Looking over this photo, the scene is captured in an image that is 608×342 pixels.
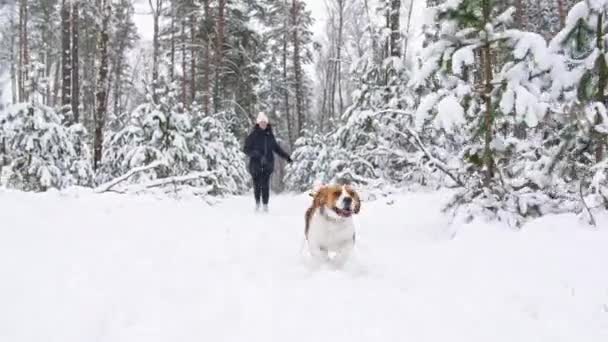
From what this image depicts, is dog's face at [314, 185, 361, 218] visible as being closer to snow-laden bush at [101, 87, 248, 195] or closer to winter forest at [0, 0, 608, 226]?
winter forest at [0, 0, 608, 226]

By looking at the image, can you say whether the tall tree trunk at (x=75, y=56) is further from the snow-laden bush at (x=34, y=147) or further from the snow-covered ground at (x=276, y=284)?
the snow-covered ground at (x=276, y=284)

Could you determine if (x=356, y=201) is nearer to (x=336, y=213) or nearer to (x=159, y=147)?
(x=336, y=213)

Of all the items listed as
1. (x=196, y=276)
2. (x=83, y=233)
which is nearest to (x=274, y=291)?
(x=196, y=276)

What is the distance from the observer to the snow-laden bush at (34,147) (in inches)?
393

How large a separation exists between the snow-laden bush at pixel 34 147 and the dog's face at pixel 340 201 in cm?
698

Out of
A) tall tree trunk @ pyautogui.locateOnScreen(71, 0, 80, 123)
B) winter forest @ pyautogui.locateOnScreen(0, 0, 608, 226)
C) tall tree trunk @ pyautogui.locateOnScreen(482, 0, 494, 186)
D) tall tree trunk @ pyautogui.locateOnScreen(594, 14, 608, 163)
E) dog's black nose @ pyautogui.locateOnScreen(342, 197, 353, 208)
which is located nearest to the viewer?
dog's black nose @ pyautogui.locateOnScreen(342, 197, 353, 208)

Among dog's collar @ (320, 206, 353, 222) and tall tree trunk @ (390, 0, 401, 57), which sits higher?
tall tree trunk @ (390, 0, 401, 57)

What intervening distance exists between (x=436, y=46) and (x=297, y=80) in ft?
56.4

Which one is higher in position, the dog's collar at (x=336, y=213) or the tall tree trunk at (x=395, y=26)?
the tall tree trunk at (x=395, y=26)

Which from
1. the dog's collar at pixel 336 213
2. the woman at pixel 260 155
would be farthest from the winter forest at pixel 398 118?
the dog's collar at pixel 336 213

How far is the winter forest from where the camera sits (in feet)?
18.4

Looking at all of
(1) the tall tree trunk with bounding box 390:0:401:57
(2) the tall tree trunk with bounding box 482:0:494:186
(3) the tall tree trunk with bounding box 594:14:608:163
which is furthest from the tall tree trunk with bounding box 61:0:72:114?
(3) the tall tree trunk with bounding box 594:14:608:163

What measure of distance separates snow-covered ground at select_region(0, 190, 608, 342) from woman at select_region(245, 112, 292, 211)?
3635 millimetres

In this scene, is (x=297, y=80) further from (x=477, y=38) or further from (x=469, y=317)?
(x=469, y=317)
